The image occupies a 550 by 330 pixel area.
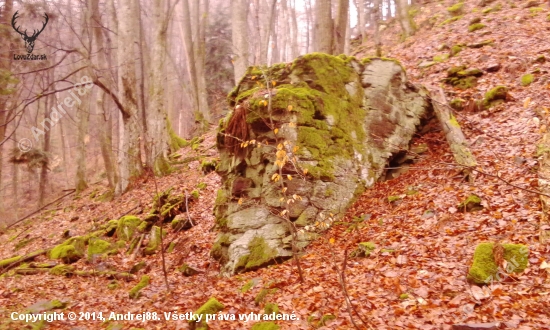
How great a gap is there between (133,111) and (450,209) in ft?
32.0

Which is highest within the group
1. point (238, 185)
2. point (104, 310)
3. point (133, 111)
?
point (133, 111)

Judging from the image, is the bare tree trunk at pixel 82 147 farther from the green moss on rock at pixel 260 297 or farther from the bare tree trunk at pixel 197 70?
the green moss on rock at pixel 260 297

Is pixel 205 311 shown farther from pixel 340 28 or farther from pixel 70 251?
pixel 340 28

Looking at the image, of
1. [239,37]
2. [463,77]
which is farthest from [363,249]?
[239,37]

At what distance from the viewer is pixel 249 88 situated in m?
8.24

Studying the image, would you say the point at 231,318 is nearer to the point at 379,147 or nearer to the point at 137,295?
the point at 137,295

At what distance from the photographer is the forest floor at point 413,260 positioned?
4.07 meters

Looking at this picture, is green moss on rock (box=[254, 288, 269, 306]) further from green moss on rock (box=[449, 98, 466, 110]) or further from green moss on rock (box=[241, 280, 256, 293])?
green moss on rock (box=[449, 98, 466, 110])

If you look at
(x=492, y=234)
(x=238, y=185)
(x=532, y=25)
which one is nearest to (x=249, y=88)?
(x=238, y=185)

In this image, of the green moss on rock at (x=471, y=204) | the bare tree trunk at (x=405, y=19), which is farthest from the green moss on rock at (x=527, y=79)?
the bare tree trunk at (x=405, y=19)

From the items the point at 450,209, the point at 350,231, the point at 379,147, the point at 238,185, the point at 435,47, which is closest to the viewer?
the point at 450,209

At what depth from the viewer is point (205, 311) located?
5.04 metres

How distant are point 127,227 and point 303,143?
18.2 feet

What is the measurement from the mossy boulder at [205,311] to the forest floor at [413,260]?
191 mm
